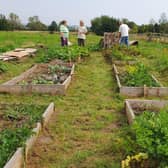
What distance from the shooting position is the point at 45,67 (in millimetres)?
11805

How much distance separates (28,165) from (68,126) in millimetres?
1554

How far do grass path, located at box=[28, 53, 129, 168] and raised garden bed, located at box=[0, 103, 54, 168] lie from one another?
143 mm

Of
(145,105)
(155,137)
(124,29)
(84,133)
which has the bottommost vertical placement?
(84,133)

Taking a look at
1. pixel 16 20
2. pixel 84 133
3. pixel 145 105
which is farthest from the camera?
pixel 16 20

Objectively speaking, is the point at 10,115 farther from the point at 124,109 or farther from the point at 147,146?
the point at 147,146

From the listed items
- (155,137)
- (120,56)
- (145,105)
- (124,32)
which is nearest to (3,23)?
(124,32)

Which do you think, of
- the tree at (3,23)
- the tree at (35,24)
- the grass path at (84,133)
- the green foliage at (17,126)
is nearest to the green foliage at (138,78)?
the grass path at (84,133)

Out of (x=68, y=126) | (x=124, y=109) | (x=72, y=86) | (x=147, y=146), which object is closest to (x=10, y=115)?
(x=68, y=126)

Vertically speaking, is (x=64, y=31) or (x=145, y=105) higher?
(x=64, y=31)

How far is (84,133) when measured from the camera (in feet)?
18.7

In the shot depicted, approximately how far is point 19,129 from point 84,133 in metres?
0.99

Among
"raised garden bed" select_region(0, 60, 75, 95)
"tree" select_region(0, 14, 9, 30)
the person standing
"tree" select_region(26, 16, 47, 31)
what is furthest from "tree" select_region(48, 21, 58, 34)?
"raised garden bed" select_region(0, 60, 75, 95)

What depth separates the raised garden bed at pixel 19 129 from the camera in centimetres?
439

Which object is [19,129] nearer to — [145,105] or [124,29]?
[145,105]
